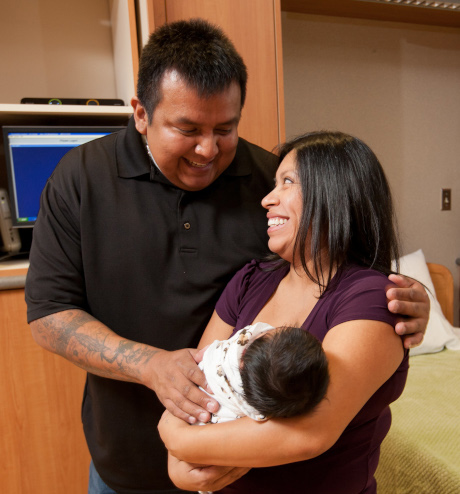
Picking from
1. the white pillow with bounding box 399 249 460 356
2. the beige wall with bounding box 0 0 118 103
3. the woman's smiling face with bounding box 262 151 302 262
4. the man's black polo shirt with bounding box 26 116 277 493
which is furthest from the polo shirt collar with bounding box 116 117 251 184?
the white pillow with bounding box 399 249 460 356

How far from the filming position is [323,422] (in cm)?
73

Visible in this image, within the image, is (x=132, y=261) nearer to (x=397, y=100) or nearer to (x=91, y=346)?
(x=91, y=346)

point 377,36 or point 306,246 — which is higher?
point 377,36

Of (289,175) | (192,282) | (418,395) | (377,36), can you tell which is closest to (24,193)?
(192,282)

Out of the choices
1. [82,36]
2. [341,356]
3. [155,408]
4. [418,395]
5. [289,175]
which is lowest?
[418,395]

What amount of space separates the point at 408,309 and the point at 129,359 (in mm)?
585

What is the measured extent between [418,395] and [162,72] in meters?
1.72

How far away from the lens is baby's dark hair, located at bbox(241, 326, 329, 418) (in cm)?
69

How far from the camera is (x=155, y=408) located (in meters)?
1.23

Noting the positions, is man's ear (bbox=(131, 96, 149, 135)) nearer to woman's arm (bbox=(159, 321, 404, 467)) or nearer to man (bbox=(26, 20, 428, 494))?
man (bbox=(26, 20, 428, 494))

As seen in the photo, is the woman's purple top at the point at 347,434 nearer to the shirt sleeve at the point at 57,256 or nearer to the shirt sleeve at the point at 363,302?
the shirt sleeve at the point at 363,302

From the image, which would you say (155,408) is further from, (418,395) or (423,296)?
(418,395)

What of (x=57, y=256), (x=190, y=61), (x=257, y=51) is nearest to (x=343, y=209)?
(x=190, y=61)

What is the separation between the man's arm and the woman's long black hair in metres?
0.33
